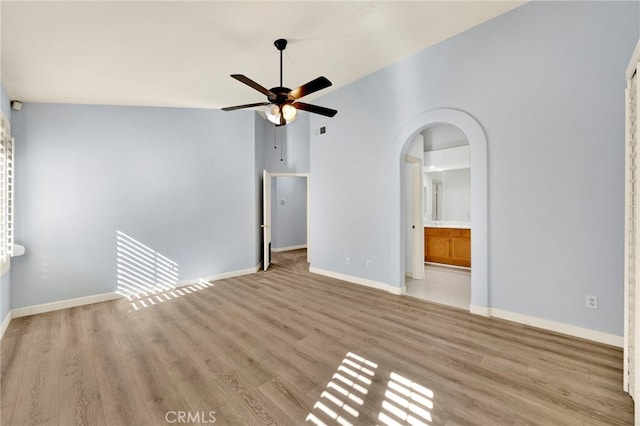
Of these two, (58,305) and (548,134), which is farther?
(58,305)

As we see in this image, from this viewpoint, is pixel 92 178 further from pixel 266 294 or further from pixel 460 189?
pixel 460 189

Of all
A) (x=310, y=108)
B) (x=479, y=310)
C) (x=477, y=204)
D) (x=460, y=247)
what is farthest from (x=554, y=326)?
(x=310, y=108)

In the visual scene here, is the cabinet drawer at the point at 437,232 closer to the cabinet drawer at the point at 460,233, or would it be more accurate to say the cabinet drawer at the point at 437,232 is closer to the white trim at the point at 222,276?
the cabinet drawer at the point at 460,233

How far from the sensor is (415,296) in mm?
3928

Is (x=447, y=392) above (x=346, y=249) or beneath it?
beneath

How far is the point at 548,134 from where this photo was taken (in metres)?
2.78

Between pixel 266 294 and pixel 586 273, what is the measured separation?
3.89 m

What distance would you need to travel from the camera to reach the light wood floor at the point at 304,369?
5.65ft

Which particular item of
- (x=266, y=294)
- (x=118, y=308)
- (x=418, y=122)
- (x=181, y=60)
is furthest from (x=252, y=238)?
(x=418, y=122)

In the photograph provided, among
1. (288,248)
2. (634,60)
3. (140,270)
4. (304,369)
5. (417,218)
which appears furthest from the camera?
(288,248)

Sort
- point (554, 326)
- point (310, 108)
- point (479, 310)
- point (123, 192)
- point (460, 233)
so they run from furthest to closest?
point (460, 233)
point (123, 192)
point (479, 310)
point (310, 108)
point (554, 326)

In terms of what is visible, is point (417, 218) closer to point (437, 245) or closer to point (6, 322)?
point (437, 245)

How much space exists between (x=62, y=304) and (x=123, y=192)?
1.81 metres

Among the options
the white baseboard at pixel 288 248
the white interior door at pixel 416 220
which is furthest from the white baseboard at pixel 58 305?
the white interior door at pixel 416 220
